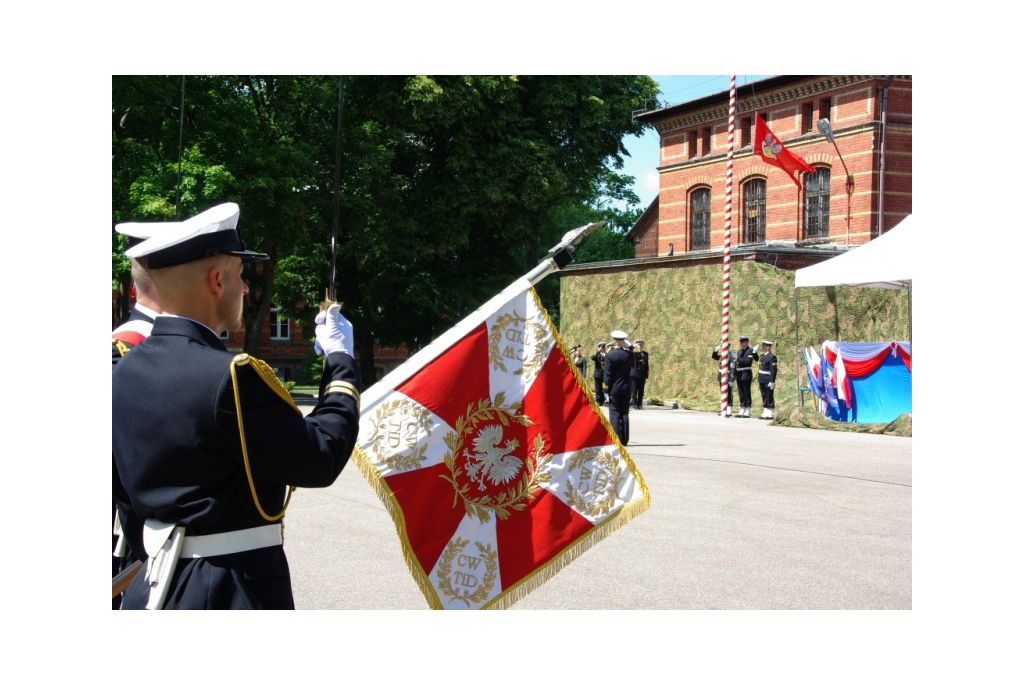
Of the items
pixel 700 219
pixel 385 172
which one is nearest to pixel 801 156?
pixel 700 219

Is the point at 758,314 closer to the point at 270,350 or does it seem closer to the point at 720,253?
the point at 720,253

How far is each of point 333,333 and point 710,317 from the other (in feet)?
79.2

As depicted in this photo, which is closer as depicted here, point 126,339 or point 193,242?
point 193,242

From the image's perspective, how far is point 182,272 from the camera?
2.74 m

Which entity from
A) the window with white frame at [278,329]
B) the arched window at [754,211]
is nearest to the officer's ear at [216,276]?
the arched window at [754,211]

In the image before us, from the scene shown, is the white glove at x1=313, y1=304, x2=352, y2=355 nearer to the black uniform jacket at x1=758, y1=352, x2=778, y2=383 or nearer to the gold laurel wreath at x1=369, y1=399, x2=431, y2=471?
the gold laurel wreath at x1=369, y1=399, x2=431, y2=471

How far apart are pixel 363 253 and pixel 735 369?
13273 millimetres

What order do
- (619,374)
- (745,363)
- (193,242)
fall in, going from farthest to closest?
(745,363), (619,374), (193,242)

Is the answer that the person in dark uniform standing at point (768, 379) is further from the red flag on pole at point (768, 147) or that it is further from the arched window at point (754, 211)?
the arched window at point (754, 211)

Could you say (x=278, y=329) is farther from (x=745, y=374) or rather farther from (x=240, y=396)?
(x=240, y=396)

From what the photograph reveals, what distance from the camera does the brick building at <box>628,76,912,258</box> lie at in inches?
1233

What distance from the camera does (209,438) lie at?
101 inches

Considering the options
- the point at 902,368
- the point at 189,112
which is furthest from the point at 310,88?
the point at 902,368
